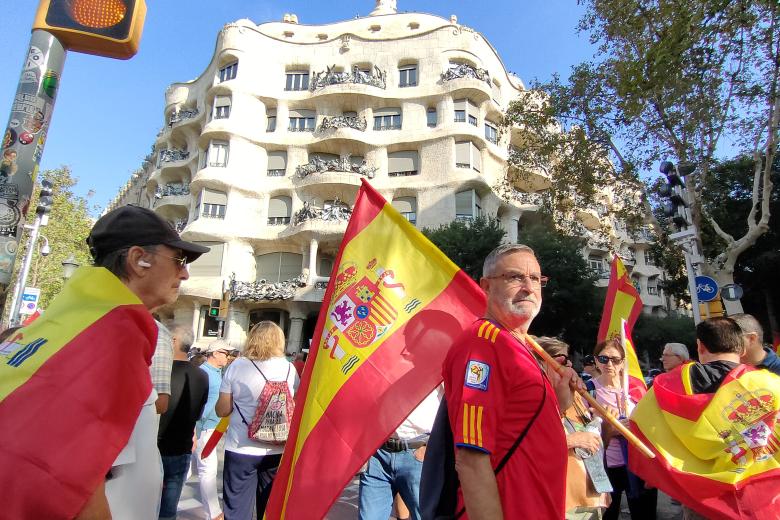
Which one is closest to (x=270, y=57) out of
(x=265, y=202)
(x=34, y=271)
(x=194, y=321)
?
(x=265, y=202)

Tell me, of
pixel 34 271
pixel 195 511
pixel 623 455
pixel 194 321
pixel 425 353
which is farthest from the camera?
pixel 34 271

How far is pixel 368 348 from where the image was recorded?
9.46 feet

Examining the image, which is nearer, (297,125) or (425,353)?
(425,353)

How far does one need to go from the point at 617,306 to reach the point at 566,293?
55.2 ft

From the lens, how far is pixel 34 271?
28.8 metres

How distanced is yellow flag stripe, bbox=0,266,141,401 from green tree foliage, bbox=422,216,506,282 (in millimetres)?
20791

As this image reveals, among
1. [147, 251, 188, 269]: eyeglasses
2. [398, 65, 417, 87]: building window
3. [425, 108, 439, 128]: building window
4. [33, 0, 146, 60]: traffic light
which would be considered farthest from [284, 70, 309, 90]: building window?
[147, 251, 188, 269]: eyeglasses

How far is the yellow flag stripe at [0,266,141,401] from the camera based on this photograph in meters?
1.21

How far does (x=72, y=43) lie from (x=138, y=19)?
421mm

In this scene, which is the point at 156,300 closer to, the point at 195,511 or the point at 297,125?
the point at 195,511

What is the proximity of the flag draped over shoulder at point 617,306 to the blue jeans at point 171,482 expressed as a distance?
509 centimetres

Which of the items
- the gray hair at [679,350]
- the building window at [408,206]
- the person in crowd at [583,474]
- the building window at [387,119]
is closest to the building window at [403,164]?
the building window at [408,206]

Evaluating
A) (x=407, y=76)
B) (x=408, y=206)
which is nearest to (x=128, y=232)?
(x=408, y=206)

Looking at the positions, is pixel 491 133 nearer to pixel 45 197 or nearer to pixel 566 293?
pixel 566 293
